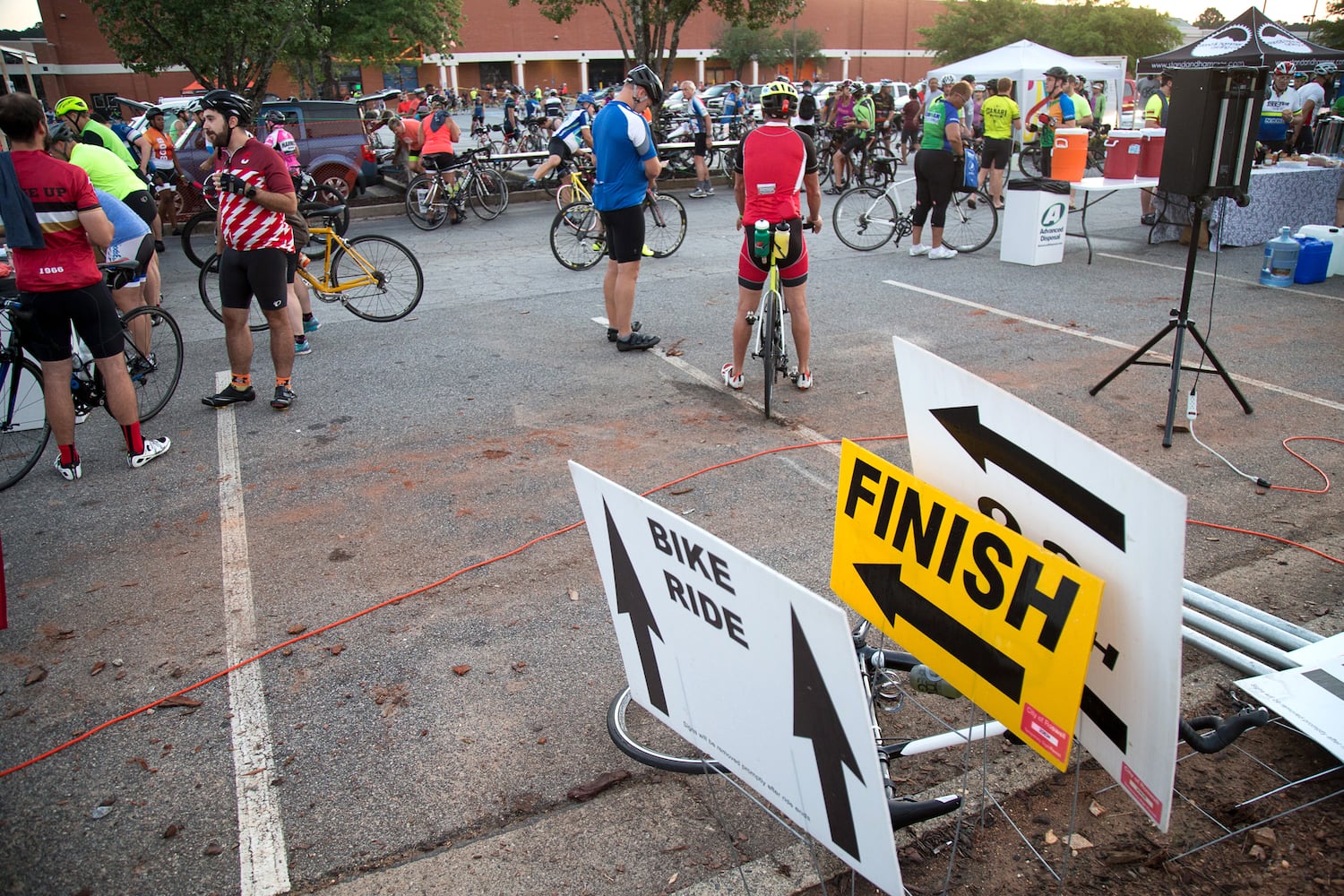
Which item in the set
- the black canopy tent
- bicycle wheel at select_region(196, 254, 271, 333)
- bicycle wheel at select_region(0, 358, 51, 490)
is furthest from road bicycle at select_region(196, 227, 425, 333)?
the black canopy tent

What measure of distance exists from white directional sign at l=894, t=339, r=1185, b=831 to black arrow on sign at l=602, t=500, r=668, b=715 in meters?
0.95

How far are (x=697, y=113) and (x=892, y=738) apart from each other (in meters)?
16.7

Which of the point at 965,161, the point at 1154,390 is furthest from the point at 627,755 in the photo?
the point at 965,161

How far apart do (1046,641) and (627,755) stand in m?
1.48

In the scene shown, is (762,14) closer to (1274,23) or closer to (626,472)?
(1274,23)

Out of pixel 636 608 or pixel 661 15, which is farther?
pixel 661 15

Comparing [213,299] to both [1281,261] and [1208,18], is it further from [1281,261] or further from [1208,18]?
[1208,18]

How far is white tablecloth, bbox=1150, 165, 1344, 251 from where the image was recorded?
1137cm

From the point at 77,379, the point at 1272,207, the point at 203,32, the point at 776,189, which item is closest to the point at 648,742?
the point at 776,189

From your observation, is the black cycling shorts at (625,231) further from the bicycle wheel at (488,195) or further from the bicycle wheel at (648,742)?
the bicycle wheel at (488,195)

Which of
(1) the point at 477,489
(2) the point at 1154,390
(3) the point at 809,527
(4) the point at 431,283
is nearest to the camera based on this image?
(3) the point at 809,527

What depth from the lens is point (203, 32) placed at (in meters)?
15.3

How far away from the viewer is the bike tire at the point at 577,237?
10.7 meters

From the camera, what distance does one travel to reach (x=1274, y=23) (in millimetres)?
14836
